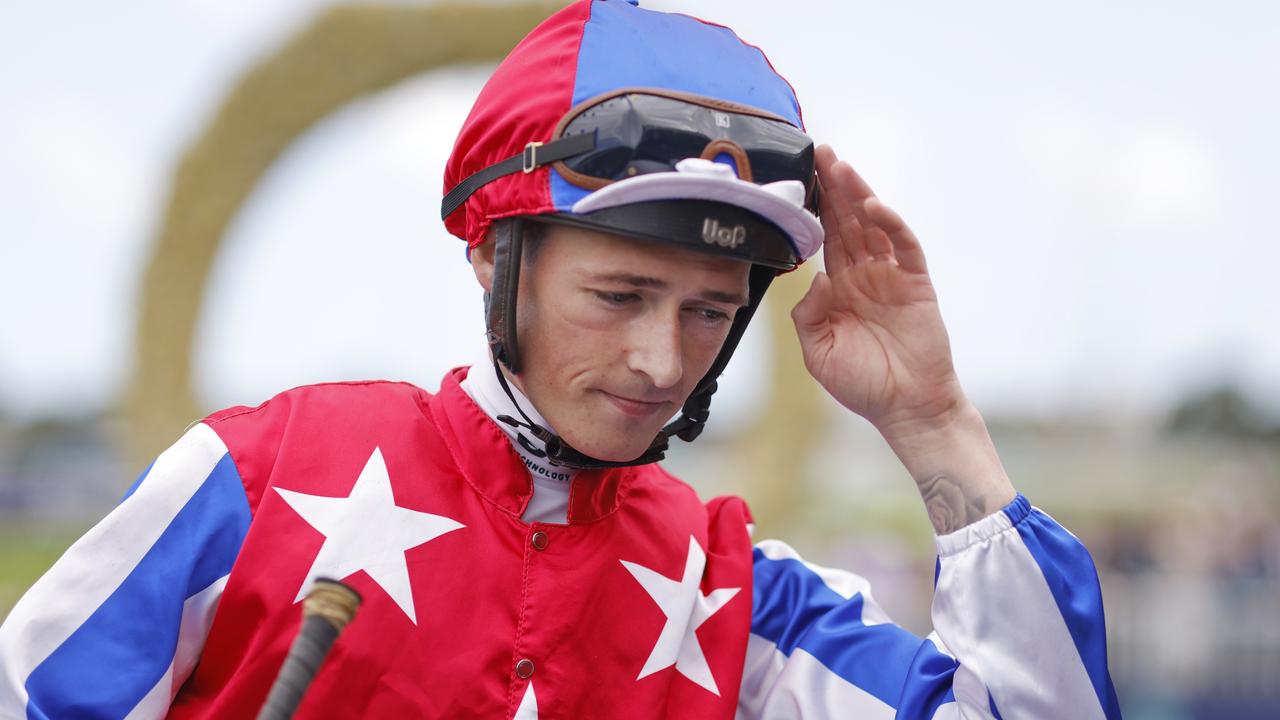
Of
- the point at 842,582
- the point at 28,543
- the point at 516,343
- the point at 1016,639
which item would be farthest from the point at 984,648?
the point at 28,543

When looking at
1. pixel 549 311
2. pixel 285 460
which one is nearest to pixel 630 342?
pixel 549 311

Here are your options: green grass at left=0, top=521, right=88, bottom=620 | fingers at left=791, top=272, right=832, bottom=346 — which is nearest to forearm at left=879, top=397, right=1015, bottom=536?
fingers at left=791, top=272, right=832, bottom=346

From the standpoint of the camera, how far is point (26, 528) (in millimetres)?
17812

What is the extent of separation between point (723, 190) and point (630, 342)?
0.83 ft

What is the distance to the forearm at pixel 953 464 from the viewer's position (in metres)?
1.69

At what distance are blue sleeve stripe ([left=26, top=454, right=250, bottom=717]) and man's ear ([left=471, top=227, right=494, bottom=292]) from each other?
512mm

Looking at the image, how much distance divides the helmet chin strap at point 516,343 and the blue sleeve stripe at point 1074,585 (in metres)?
0.52

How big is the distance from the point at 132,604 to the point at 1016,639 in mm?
1248

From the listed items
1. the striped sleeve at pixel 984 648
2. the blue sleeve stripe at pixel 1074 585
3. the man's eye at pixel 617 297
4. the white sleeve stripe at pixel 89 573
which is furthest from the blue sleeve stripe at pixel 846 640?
the white sleeve stripe at pixel 89 573

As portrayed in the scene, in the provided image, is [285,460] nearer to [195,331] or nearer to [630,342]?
[630,342]

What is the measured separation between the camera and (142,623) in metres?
1.45

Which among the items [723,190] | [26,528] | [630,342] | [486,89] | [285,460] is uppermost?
[486,89]

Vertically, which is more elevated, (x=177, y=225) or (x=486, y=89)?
(x=486, y=89)

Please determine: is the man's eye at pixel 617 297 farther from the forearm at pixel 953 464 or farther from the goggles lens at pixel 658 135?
the forearm at pixel 953 464
